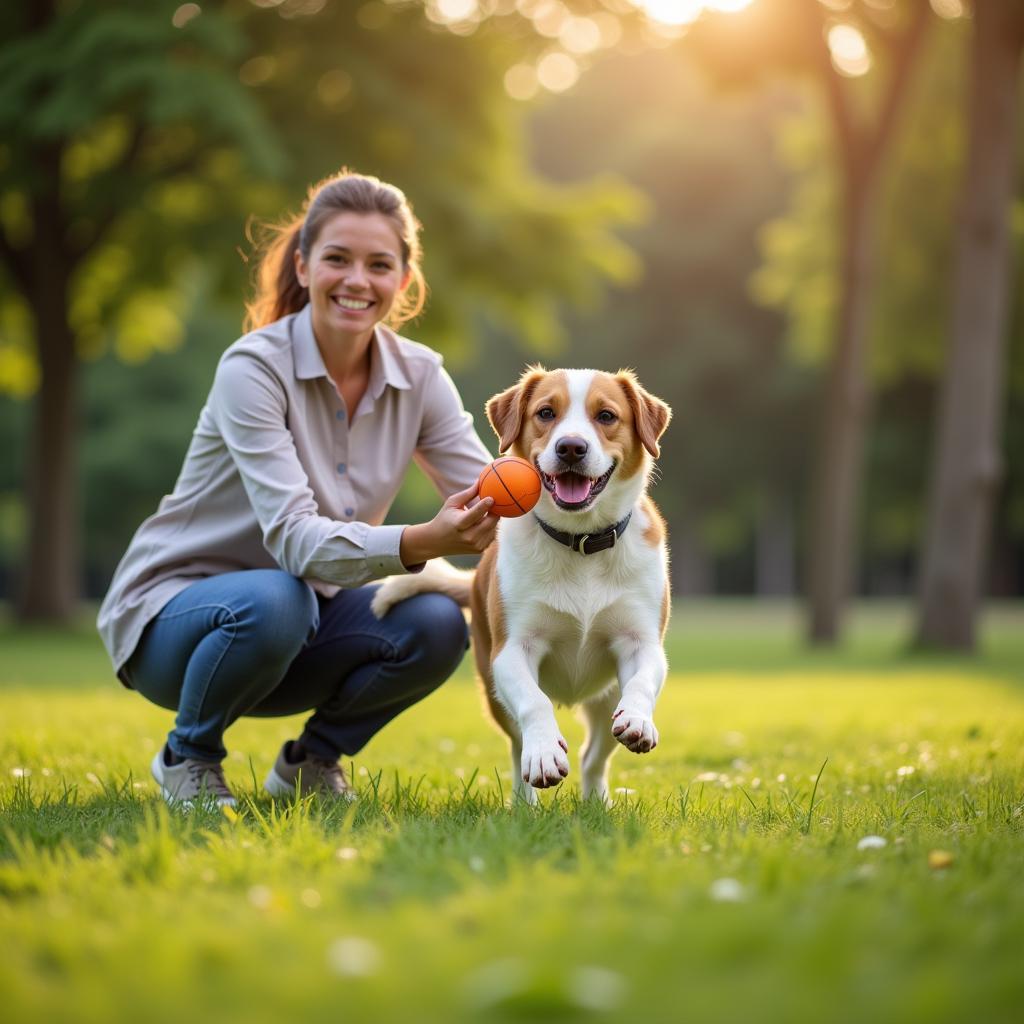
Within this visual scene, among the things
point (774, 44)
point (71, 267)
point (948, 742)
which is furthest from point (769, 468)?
point (948, 742)

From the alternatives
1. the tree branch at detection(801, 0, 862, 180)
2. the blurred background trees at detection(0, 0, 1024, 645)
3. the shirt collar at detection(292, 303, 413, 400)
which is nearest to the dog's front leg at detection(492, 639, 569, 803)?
the shirt collar at detection(292, 303, 413, 400)

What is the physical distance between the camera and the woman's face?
4.34 metres

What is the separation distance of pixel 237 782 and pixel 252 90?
12182 millimetres

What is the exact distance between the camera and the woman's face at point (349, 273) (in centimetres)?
434

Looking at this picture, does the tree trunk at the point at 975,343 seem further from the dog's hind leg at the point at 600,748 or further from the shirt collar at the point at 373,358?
the shirt collar at the point at 373,358

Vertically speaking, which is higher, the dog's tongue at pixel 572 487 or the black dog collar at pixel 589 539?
the dog's tongue at pixel 572 487

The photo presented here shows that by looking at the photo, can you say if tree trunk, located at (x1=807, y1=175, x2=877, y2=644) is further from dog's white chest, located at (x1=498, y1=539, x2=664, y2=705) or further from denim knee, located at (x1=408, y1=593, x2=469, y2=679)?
dog's white chest, located at (x1=498, y1=539, x2=664, y2=705)

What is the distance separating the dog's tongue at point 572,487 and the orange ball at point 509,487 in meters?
0.11

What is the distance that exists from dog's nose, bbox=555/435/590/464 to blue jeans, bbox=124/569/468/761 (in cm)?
83

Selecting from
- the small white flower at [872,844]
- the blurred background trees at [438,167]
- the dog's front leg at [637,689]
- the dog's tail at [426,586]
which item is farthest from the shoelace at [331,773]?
the blurred background trees at [438,167]

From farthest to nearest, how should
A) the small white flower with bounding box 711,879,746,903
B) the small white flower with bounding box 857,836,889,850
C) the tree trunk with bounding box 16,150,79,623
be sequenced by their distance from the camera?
the tree trunk with bounding box 16,150,79,623 → the small white flower with bounding box 857,836,889,850 → the small white flower with bounding box 711,879,746,903

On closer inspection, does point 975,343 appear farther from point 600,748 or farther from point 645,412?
point 600,748

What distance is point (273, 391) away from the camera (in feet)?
14.0

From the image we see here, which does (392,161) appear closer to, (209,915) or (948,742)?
(948,742)
